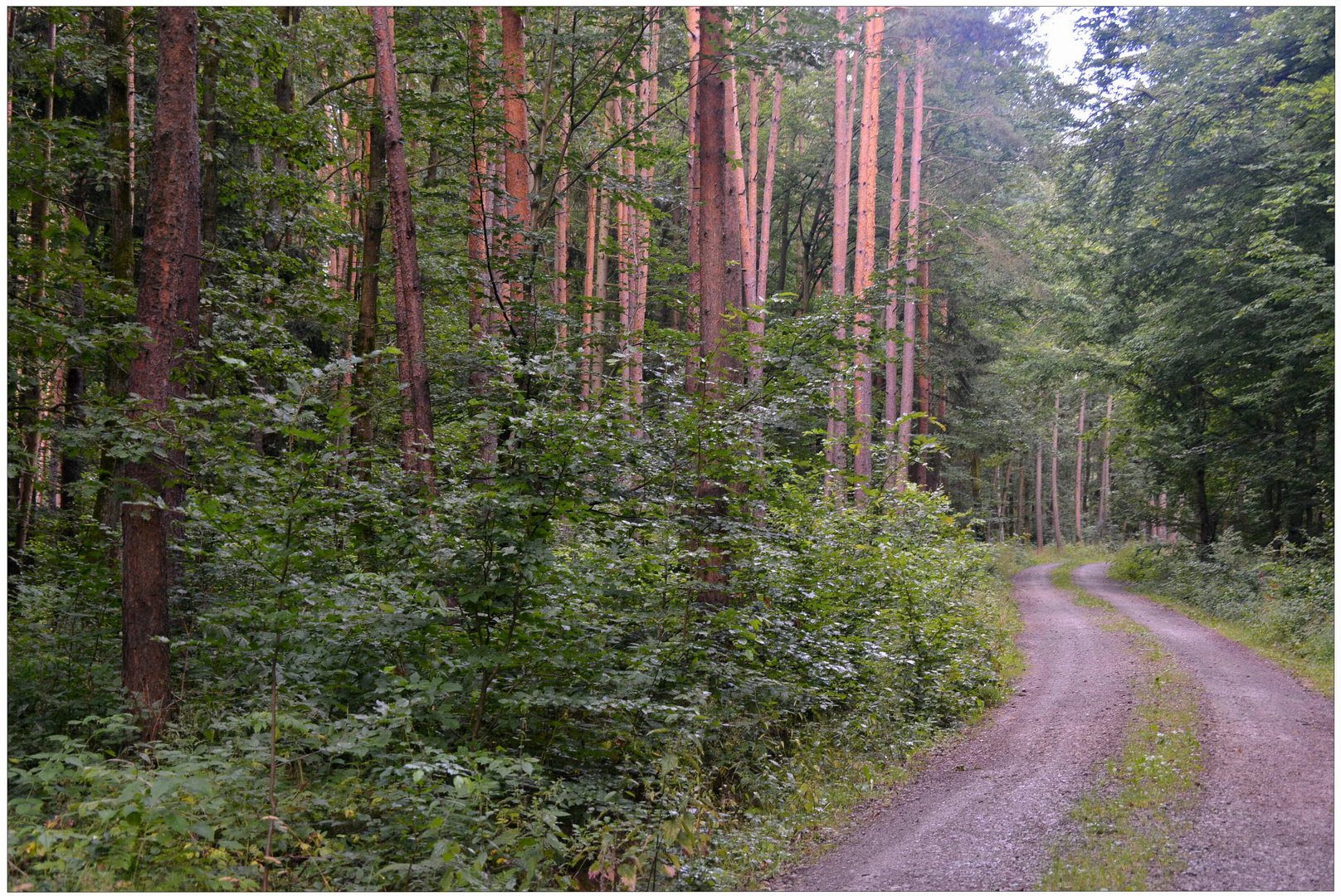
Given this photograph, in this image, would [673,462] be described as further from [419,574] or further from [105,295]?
[105,295]

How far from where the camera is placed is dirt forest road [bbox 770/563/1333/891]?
4773mm

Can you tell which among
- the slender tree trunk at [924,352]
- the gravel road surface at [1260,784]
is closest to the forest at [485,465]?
the gravel road surface at [1260,784]

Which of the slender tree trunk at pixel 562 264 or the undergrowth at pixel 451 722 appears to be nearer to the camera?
the undergrowth at pixel 451 722

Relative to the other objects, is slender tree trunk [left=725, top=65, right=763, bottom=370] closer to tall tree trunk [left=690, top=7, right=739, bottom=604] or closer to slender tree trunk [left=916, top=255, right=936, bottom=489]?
tall tree trunk [left=690, top=7, right=739, bottom=604]

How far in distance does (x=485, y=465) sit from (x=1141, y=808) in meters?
5.51

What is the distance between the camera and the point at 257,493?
17.8 feet

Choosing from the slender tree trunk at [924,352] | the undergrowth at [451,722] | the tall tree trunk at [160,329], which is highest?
the slender tree trunk at [924,352]

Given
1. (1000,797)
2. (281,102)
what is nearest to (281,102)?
(281,102)

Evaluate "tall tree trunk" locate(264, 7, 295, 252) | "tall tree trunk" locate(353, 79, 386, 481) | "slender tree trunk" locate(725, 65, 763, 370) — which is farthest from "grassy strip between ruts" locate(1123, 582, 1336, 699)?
"tall tree trunk" locate(264, 7, 295, 252)

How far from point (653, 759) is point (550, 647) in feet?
3.75

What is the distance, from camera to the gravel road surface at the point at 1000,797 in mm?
4965

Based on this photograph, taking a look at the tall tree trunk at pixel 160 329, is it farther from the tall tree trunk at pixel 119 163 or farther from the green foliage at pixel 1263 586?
the green foliage at pixel 1263 586

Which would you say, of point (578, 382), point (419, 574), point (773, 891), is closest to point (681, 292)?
point (578, 382)

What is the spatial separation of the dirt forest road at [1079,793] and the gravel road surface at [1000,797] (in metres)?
0.01
